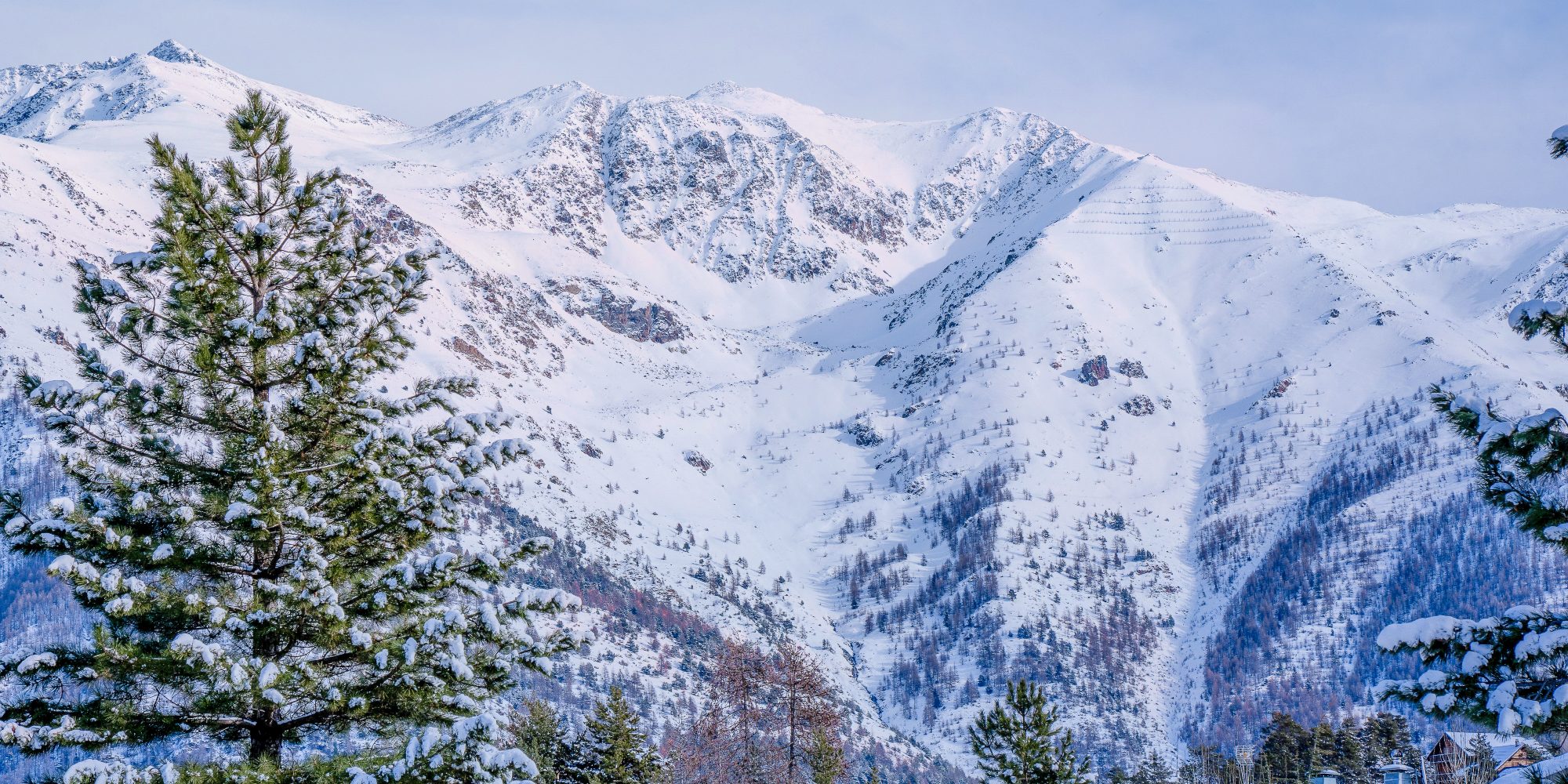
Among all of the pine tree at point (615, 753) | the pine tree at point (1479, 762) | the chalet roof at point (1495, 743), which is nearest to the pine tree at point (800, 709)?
the pine tree at point (615, 753)

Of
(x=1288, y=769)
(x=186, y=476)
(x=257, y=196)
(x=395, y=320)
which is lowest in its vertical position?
(x=1288, y=769)

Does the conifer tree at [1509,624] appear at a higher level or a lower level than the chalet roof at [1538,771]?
higher

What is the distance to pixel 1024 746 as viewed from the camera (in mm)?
35938

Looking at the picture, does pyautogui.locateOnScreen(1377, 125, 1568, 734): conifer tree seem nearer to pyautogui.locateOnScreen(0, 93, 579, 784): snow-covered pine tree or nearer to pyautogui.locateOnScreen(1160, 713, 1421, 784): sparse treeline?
pyautogui.locateOnScreen(0, 93, 579, 784): snow-covered pine tree

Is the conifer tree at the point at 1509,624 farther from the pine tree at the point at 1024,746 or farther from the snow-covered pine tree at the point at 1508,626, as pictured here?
the pine tree at the point at 1024,746

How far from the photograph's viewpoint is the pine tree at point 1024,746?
117ft

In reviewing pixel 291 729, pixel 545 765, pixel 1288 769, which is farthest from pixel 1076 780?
pixel 1288 769

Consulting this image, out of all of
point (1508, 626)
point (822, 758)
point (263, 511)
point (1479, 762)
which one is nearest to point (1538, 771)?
point (1508, 626)

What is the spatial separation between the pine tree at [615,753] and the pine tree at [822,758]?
4956mm

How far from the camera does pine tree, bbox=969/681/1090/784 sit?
117 feet

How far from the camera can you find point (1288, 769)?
76562 mm

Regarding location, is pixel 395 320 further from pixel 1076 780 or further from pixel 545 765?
pixel 1076 780

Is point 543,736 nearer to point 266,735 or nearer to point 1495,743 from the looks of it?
point 266,735

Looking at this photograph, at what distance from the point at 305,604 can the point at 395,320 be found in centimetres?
419
